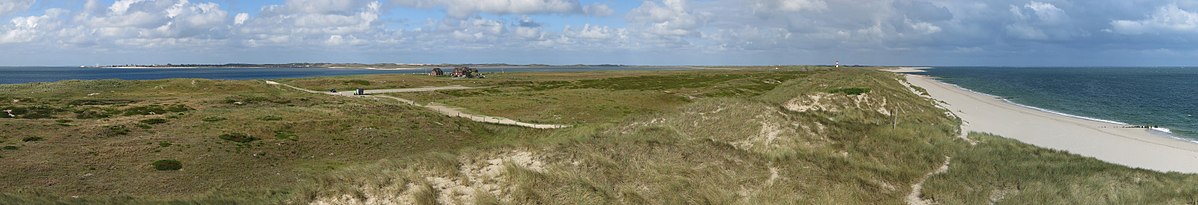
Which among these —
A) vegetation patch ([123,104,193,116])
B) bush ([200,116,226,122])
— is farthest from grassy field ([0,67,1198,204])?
vegetation patch ([123,104,193,116])

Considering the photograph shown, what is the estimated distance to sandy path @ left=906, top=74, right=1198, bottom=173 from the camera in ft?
A: 107

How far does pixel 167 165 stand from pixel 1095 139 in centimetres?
5657

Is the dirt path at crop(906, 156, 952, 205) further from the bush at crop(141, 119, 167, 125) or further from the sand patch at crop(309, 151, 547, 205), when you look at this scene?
the bush at crop(141, 119, 167, 125)

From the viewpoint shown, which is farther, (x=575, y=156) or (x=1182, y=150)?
(x=1182, y=150)

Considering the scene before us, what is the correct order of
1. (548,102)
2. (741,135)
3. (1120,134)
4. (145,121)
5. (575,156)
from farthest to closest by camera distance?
1. (548,102)
2. (1120,134)
3. (145,121)
4. (741,135)
5. (575,156)

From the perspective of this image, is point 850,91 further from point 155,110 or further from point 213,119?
point 155,110

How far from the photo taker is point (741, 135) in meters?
24.2

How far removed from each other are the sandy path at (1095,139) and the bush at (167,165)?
154ft

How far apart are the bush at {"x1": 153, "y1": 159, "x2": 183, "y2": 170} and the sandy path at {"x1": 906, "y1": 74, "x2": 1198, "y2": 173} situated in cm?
4683

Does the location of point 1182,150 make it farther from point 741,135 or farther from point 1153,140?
point 741,135

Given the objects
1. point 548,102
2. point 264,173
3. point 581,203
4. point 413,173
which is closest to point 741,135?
point 581,203

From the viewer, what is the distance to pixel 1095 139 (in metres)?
41.1

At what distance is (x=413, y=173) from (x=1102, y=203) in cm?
1875

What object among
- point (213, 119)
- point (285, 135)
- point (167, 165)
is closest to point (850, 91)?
point (285, 135)
